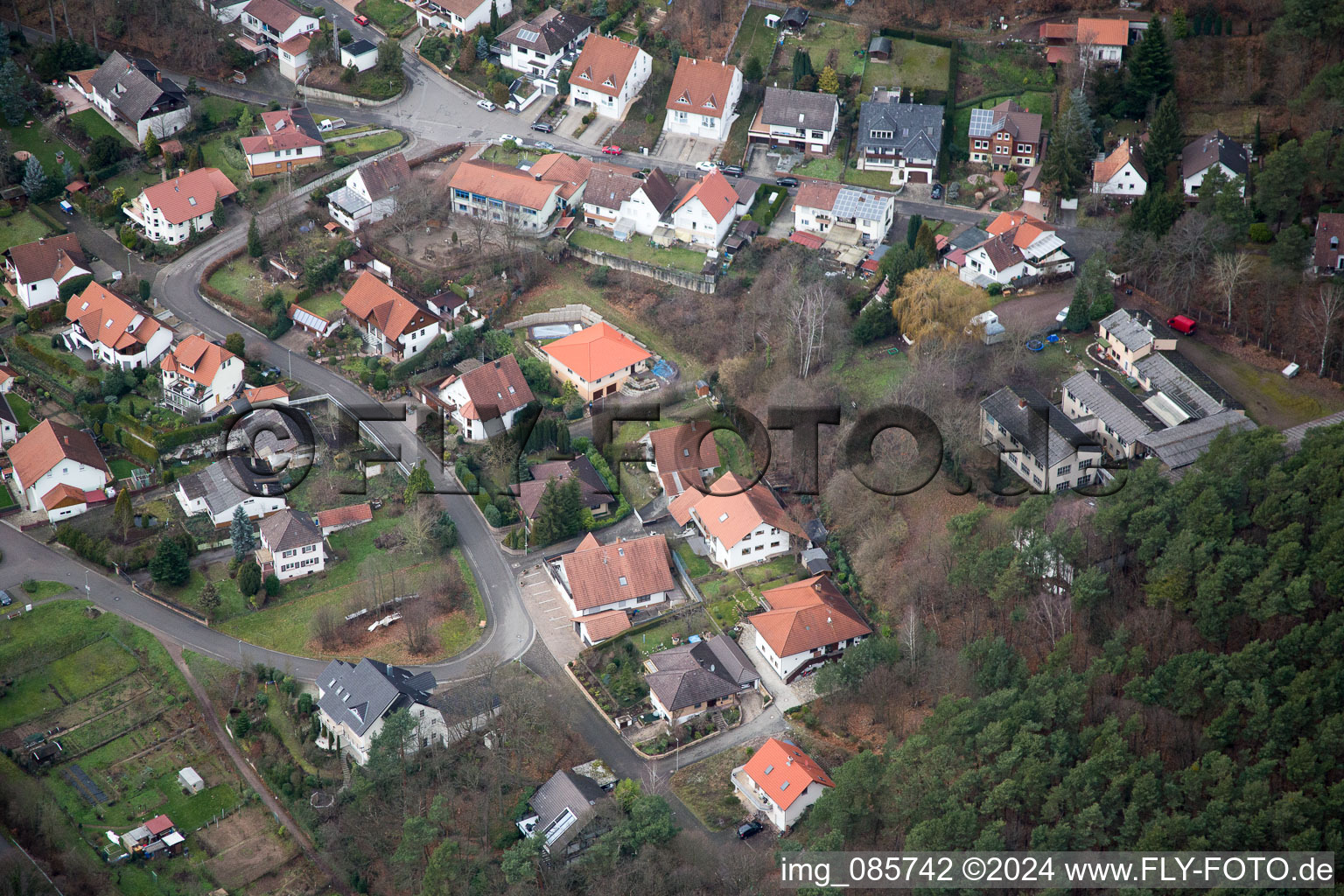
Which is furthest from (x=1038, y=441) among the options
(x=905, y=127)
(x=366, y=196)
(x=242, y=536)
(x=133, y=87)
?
(x=133, y=87)

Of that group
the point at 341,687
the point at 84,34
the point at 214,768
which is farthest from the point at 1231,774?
the point at 84,34

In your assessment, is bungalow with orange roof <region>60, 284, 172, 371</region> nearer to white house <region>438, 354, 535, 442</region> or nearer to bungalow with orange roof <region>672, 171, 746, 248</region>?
white house <region>438, 354, 535, 442</region>

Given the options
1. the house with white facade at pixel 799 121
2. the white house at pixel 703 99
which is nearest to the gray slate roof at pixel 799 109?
the house with white facade at pixel 799 121

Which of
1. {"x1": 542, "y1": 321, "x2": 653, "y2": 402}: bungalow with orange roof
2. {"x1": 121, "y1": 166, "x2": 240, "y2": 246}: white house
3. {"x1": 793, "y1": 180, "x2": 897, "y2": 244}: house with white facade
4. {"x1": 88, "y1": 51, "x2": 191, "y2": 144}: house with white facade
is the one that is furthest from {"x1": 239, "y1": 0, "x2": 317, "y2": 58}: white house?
{"x1": 793, "y1": 180, "x2": 897, "y2": 244}: house with white facade

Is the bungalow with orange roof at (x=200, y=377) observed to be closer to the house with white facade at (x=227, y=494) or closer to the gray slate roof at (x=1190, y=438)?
the house with white facade at (x=227, y=494)

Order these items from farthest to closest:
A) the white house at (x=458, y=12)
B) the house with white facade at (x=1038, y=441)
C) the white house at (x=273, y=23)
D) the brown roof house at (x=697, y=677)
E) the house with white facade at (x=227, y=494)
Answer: the white house at (x=458, y=12)
the white house at (x=273, y=23)
the house with white facade at (x=227, y=494)
the house with white facade at (x=1038, y=441)
the brown roof house at (x=697, y=677)

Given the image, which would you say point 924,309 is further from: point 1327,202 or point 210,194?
point 210,194

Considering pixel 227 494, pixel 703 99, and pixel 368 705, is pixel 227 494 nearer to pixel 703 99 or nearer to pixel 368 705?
pixel 368 705
